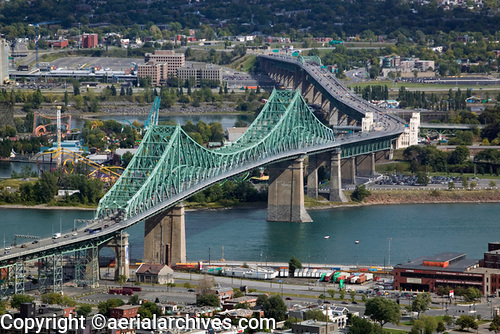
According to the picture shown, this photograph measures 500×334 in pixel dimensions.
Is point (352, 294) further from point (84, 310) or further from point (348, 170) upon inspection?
point (348, 170)

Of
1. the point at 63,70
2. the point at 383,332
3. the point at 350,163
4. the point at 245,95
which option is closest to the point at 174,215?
the point at 383,332

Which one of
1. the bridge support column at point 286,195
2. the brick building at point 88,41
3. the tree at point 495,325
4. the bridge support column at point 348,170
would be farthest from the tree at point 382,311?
the brick building at point 88,41

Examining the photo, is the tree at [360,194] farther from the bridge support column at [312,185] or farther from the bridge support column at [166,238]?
the bridge support column at [166,238]

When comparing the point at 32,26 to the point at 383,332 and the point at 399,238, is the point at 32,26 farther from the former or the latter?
the point at 383,332

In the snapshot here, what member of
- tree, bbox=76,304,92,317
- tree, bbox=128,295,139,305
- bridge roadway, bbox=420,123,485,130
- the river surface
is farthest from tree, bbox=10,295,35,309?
bridge roadway, bbox=420,123,485,130

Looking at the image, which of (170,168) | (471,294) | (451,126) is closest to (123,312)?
(471,294)
